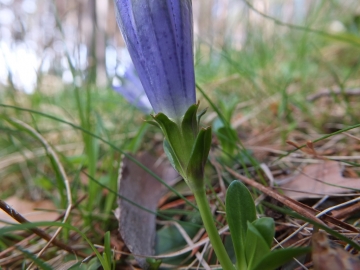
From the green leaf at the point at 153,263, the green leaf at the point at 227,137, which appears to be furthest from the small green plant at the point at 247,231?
the green leaf at the point at 227,137

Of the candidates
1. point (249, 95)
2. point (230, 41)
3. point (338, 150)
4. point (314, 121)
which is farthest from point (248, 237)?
point (230, 41)

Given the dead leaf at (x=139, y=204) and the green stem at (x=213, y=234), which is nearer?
the green stem at (x=213, y=234)

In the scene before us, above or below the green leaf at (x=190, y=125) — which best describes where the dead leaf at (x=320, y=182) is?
below

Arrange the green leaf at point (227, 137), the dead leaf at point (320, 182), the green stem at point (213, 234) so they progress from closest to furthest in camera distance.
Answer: the green stem at point (213, 234) → the dead leaf at point (320, 182) → the green leaf at point (227, 137)

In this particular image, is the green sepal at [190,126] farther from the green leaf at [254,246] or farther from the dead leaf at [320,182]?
the dead leaf at [320,182]

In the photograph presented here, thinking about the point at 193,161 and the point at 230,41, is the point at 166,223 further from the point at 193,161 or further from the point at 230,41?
the point at 230,41

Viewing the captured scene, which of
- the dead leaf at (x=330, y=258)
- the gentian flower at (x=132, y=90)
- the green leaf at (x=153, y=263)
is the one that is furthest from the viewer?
the gentian flower at (x=132, y=90)

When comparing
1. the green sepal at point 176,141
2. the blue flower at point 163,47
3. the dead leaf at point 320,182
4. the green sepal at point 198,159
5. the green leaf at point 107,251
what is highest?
the blue flower at point 163,47

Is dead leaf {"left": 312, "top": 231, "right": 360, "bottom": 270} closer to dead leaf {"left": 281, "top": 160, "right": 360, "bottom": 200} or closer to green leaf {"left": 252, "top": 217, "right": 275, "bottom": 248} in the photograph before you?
green leaf {"left": 252, "top": 217, "right": 275, "bottom": 248}

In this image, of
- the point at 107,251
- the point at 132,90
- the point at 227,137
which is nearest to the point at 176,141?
the point at 107,251
